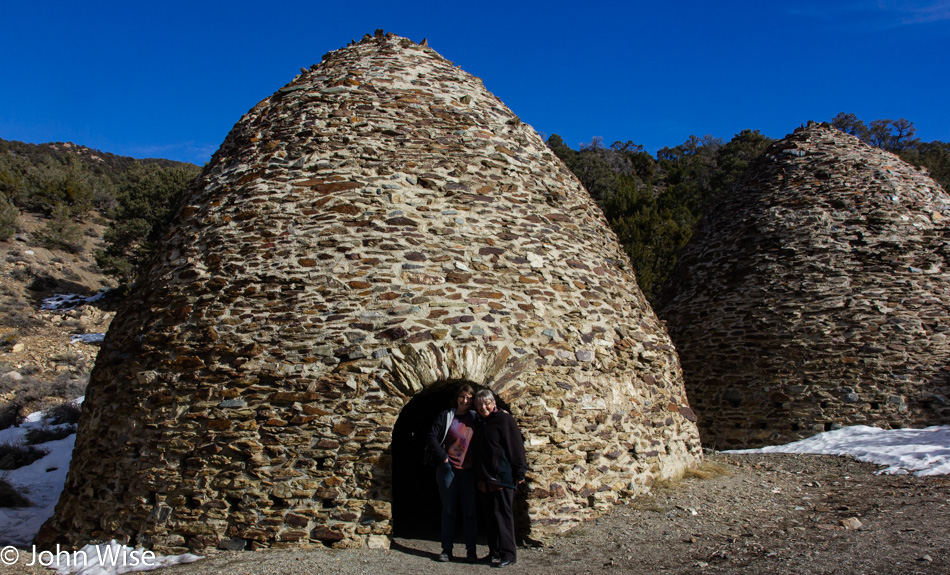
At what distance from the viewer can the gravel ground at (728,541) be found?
466 centimetres

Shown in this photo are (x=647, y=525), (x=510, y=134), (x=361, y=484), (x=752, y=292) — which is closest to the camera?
(x=361, y=484)

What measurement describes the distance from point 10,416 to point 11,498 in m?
7.01

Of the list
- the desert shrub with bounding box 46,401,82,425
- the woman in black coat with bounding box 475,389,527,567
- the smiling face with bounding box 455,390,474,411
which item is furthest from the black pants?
the desert shrub with bounding box 46,401,82,425

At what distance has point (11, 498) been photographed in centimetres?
838

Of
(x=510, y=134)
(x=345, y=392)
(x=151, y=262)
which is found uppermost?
(x=510, y=134)

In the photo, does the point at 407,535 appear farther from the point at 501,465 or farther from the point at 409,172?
the point at 409,172

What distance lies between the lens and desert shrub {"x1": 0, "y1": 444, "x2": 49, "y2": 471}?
33.9ft

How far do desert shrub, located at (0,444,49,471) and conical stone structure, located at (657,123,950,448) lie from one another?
1172 cm

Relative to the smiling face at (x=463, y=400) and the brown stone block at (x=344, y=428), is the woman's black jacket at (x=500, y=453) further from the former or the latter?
the brown stone block at (x=344, y=428)

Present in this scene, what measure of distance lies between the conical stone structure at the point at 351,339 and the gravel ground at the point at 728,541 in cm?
30

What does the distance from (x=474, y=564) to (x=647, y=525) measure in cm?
175

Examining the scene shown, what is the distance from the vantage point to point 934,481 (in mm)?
7152

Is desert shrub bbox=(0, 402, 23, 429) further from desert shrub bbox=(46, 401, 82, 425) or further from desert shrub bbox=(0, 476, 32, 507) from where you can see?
desert shrub bbox=(0, 476, 32, 507)

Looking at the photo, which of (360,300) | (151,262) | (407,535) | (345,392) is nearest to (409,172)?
(360,300)
